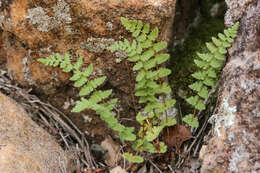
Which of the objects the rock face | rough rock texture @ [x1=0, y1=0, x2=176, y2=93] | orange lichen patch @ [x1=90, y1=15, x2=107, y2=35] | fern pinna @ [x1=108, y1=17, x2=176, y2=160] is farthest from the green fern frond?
the rock face

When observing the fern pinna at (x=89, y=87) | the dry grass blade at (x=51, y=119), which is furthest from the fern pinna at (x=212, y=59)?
the dry grass blade at (x=51, y=119)

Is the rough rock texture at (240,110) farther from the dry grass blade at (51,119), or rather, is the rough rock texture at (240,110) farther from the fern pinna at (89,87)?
the dry grass blade at (51,119)

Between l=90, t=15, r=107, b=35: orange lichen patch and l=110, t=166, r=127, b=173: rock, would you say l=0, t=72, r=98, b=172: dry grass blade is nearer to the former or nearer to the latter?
l=110, t=166, r=127, b=173: rock

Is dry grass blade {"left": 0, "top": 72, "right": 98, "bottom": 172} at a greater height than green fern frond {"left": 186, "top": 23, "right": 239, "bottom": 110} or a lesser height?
lesser

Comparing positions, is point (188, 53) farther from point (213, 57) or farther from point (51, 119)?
point (51, 119)

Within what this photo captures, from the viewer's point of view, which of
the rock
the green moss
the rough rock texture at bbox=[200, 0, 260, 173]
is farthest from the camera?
the green moss

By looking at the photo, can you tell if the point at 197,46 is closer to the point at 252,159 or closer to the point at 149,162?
the point at 149,162
